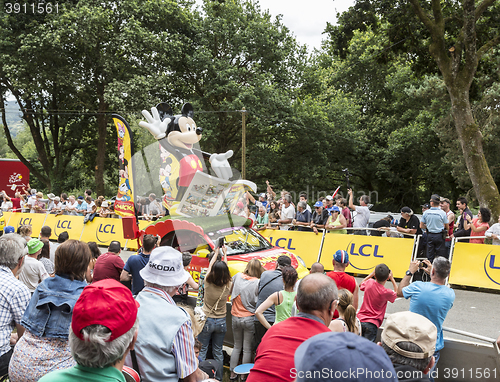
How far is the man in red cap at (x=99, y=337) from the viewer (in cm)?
200

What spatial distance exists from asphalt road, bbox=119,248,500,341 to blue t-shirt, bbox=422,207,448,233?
1561mm

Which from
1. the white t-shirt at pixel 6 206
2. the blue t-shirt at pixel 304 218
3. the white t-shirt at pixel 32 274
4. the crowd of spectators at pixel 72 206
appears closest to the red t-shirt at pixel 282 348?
the white t-shirt at pixel 32 274

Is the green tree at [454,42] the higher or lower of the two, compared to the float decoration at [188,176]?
higher

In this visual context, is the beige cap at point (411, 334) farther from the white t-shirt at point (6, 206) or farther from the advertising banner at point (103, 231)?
the white t-shirt at point (6, 206)

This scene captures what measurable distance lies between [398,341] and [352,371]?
1.31m

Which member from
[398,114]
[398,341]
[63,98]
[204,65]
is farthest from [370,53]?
[398,341]

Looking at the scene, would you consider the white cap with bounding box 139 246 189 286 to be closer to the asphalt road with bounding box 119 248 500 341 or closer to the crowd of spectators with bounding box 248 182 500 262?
the asphalt road with bounding box 119 248 500 341

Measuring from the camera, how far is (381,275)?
5016mm

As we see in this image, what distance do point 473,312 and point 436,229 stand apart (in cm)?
221

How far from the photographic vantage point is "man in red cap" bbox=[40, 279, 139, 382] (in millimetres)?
2002

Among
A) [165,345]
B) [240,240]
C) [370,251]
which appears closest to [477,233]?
[370,251]

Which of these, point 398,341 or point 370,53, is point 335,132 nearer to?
point 370,53

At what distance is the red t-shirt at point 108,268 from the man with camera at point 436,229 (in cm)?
731

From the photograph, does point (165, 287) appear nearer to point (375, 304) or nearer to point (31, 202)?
point (375, 304)
